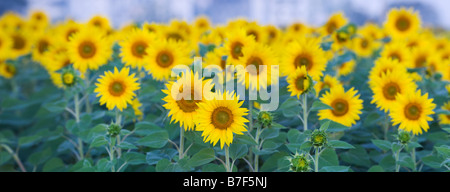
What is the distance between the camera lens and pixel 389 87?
2436 millimetres

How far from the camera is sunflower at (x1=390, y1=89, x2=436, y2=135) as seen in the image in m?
2.21

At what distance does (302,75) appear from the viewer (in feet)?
6.85

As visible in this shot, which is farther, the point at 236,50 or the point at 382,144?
the point at 236,50

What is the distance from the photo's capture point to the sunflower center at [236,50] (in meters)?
2.36

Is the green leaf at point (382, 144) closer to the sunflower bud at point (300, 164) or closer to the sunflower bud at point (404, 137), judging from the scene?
the sunflower bud at point (404, 137)

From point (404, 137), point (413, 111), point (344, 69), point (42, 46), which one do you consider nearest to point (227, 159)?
point (404, 137)

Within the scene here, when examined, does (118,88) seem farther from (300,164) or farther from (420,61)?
(420,61)

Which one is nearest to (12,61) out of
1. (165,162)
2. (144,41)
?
(144,41)

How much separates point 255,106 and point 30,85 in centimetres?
368

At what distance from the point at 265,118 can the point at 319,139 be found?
0.84 ft

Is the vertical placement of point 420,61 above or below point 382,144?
above

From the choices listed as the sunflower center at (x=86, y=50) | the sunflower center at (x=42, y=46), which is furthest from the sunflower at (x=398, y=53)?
the sunflower center at (x=42, y=46)

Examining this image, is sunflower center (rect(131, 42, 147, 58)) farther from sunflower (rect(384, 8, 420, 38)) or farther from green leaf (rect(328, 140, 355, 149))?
sunflower (rect(384, 8, 420, 38))

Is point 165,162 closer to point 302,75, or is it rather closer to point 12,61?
point 302,75
